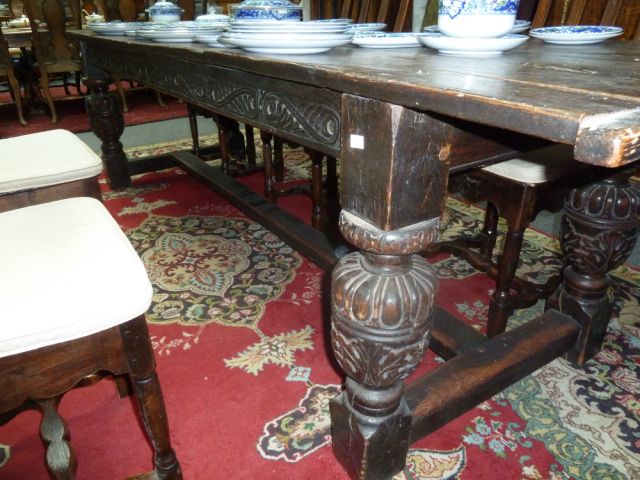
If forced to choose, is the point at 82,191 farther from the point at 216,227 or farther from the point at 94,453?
the point at 216,227

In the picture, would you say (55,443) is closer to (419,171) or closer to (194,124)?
(419,171)

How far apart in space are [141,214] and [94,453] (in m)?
1.45

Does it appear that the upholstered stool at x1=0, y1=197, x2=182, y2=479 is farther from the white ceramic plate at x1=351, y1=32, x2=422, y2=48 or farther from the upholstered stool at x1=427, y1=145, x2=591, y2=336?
the upholstered stool at x1=427, y1=145, x2=591, y2=336

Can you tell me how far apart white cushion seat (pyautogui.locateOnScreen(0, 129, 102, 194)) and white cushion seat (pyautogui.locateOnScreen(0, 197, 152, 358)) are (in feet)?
1.28

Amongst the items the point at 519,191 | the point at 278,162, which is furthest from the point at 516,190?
the point at 278,162

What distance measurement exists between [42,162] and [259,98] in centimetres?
67

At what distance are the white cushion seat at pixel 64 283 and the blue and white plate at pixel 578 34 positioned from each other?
3.24 ft

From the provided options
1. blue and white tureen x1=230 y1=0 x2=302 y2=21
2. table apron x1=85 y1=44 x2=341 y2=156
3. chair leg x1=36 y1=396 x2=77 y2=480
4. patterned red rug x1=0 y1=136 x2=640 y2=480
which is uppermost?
blue and white tureen x1=230 y1=0 x2=302 y2=21

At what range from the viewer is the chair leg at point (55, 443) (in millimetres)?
742

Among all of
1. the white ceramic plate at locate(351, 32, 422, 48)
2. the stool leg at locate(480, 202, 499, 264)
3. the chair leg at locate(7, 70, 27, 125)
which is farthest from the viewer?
the chair leg at locate(7, 70, 27, 125)

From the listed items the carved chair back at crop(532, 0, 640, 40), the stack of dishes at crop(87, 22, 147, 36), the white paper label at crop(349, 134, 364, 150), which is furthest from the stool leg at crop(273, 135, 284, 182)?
the white paper label at crop(349, 134, 364, 150)

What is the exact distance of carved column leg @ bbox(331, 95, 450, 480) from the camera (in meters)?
0.65

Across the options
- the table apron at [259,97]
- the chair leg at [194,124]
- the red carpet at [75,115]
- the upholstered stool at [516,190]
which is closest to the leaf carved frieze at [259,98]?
the table apron at [259,97]

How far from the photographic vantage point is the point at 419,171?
0.67m
